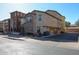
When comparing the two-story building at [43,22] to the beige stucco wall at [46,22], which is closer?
the two-story building at [43,22]

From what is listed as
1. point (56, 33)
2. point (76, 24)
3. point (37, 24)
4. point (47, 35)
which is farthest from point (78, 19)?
point (37, 24)

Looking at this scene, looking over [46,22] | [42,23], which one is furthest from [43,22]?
[46,22]

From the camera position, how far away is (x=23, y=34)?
406 inches

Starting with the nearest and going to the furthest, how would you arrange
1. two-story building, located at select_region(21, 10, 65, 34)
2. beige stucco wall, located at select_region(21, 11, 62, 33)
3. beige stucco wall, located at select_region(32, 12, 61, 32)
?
1. two-story building, located at select_region(21, 10, 65, 34)
2. beige stucco wall, located at select_region(32, 12, 61, 32)
3. beige stucco wall, located at select_region(21, 11, 62, 33)

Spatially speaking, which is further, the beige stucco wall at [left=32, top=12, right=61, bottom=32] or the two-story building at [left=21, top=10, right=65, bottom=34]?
the beige stucco wall at [left=32, top=12, right=61, bottom=32]

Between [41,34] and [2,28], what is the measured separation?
2.15m

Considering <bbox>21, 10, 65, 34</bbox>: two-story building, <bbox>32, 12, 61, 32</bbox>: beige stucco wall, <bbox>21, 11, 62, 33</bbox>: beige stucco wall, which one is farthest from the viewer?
<bbox>21, 11, 62, 33</bbox>: beige stucco wall

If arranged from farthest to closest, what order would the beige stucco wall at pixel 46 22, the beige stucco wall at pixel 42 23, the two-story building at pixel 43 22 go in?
the beige stucco wall at pixel 42 23, the beige stucco wall at pixel 46 22, the two-story building at pixel 43 22

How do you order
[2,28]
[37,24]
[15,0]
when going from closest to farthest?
1. [15,0]
2. [2,28]
3. [37,24]

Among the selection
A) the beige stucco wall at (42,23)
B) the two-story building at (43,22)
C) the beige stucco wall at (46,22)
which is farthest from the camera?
the beige stucco wall at (42,23)

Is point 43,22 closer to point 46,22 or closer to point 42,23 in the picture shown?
point 42,23

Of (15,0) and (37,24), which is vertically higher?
(15,0)

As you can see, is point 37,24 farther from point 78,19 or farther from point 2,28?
point 78,19

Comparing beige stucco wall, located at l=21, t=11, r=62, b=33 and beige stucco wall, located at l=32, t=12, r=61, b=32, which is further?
beige stucco wall, located at l=21, t=11, r=62, b=33
